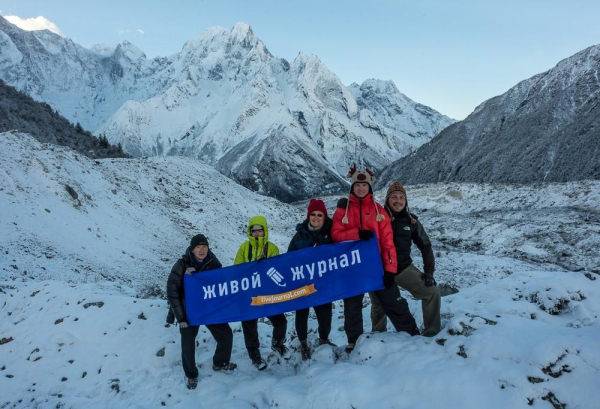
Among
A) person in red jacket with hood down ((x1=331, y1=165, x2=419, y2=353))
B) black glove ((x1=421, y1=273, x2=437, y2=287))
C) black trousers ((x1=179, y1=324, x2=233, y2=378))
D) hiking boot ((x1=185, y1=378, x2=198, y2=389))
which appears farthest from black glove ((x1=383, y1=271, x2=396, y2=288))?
hiking boot ((x1=185, y1=378, x2=198, y2=389))

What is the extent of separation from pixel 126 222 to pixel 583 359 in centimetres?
2133

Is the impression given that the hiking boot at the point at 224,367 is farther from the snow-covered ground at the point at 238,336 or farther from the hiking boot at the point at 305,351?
the hiking boot at the point at 305,351

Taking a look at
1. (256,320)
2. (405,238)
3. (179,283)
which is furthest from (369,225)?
(179,283)

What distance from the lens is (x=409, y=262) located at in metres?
6.39

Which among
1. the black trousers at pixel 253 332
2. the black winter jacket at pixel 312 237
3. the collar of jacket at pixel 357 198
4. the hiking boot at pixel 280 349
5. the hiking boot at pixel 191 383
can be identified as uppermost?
the collar of jacket at pixel 357 198

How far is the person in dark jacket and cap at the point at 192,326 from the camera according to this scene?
21.0 feet

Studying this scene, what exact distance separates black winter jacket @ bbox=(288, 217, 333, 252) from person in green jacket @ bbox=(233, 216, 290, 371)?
1.93ft

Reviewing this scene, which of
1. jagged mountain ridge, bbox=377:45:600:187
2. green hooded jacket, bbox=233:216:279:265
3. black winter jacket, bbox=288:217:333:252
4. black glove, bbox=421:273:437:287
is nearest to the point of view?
black glove, bbox=421:273:437:287

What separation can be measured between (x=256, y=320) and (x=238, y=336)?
1.76 metres

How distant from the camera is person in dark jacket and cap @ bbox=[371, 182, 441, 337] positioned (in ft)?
20.1

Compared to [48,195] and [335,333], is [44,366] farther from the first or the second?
[48,195]

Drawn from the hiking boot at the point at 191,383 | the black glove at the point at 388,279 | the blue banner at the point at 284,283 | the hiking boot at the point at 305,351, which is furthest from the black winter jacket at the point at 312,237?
the hiking boot at the point at 191,383

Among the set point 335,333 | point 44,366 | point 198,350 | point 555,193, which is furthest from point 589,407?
point 555,193

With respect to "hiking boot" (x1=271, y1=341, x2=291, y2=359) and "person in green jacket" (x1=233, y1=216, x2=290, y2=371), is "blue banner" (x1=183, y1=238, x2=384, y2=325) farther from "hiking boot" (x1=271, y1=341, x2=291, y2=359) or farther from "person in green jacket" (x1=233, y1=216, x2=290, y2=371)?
"hiking boot" (x1=271, y1=341, x2=291, y2=359)
